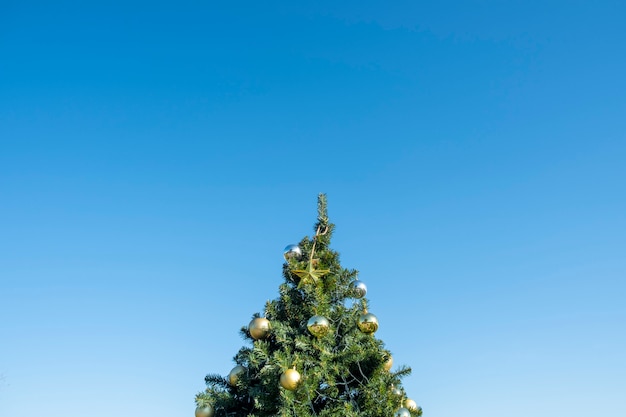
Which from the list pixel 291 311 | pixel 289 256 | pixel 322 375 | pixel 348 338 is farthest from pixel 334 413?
pixel 289 256

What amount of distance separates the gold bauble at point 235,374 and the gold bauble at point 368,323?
185 centimetres

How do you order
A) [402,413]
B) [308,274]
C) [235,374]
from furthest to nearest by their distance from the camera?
[308,274] < [235,374] < [402,413]

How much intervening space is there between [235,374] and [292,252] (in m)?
2.06

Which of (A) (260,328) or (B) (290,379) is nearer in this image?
(B) (290,379)

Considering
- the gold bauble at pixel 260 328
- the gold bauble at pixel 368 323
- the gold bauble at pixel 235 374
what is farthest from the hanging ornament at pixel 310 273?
the gold bauble at pixel 235 374

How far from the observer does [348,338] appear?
771cm

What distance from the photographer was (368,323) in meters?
7.75

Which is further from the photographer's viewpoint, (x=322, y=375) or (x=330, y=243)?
(x=330, y=243)

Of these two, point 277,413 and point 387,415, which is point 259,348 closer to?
point 277,413

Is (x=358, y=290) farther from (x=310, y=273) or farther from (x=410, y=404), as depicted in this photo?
(x=410, y=404)

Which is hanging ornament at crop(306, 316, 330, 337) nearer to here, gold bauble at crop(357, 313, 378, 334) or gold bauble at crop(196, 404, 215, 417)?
gold bauble at crop(357, 313, 378, 334)

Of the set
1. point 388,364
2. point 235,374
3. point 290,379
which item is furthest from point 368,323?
point 235,374

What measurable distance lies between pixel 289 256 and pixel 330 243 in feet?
2.42

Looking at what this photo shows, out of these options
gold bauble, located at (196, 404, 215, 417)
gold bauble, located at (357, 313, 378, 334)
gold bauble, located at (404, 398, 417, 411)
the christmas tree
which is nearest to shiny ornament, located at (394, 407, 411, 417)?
the christmas tree
